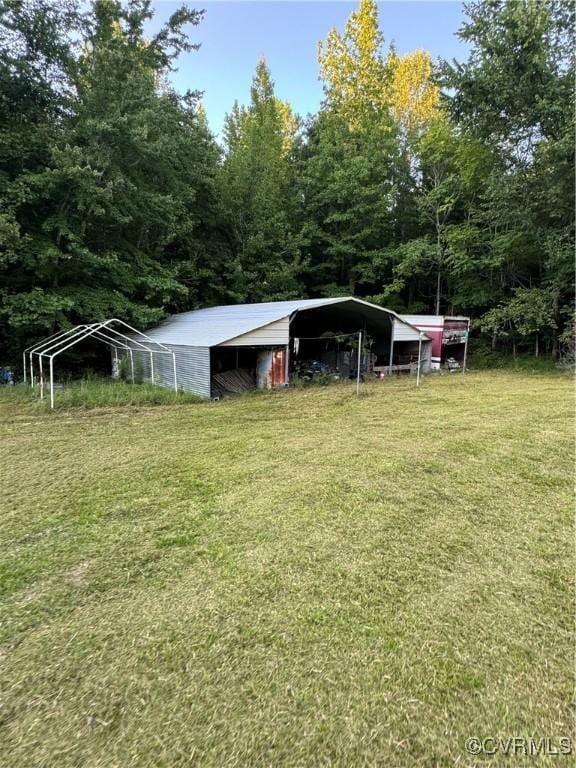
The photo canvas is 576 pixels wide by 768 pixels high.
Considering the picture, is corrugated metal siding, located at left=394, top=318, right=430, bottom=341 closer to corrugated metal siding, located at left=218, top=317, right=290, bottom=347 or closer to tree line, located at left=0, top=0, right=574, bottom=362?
tree line, located at left=0, top=0, right=574, bottom=362

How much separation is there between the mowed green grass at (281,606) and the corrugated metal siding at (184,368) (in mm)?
3806

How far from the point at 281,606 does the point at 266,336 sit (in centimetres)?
817

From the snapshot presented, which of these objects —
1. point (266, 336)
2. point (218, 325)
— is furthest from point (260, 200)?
point (266, 336)

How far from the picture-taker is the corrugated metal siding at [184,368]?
8.91 m

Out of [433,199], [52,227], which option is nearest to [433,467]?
[52,227]

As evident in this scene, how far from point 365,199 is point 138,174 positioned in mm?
10878

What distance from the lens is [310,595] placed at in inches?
99.1

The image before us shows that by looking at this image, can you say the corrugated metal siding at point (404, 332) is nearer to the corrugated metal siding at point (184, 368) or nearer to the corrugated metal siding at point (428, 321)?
the corrugated metal siding at point (428, 321)

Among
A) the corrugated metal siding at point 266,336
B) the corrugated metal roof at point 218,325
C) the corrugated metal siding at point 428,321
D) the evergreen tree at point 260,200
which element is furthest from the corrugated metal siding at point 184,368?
the corrugated metal siding at point 428,321

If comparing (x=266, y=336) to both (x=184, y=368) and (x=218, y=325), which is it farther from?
(x=184, y=368)

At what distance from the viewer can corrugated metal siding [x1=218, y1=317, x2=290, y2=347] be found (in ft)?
31.2

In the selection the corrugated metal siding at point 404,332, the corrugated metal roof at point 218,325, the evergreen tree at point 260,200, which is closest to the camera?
the corrugated metal roof at point 218,325

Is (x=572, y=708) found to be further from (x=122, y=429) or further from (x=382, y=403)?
(x=382, y=403)

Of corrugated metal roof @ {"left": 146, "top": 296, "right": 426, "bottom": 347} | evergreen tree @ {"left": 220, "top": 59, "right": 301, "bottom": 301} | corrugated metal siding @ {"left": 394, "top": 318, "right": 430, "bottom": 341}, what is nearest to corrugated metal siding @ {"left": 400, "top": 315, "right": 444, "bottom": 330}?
corrugated metal siding @ {"left": 394, "top": 318, "right": 430, "bottom": 341}
